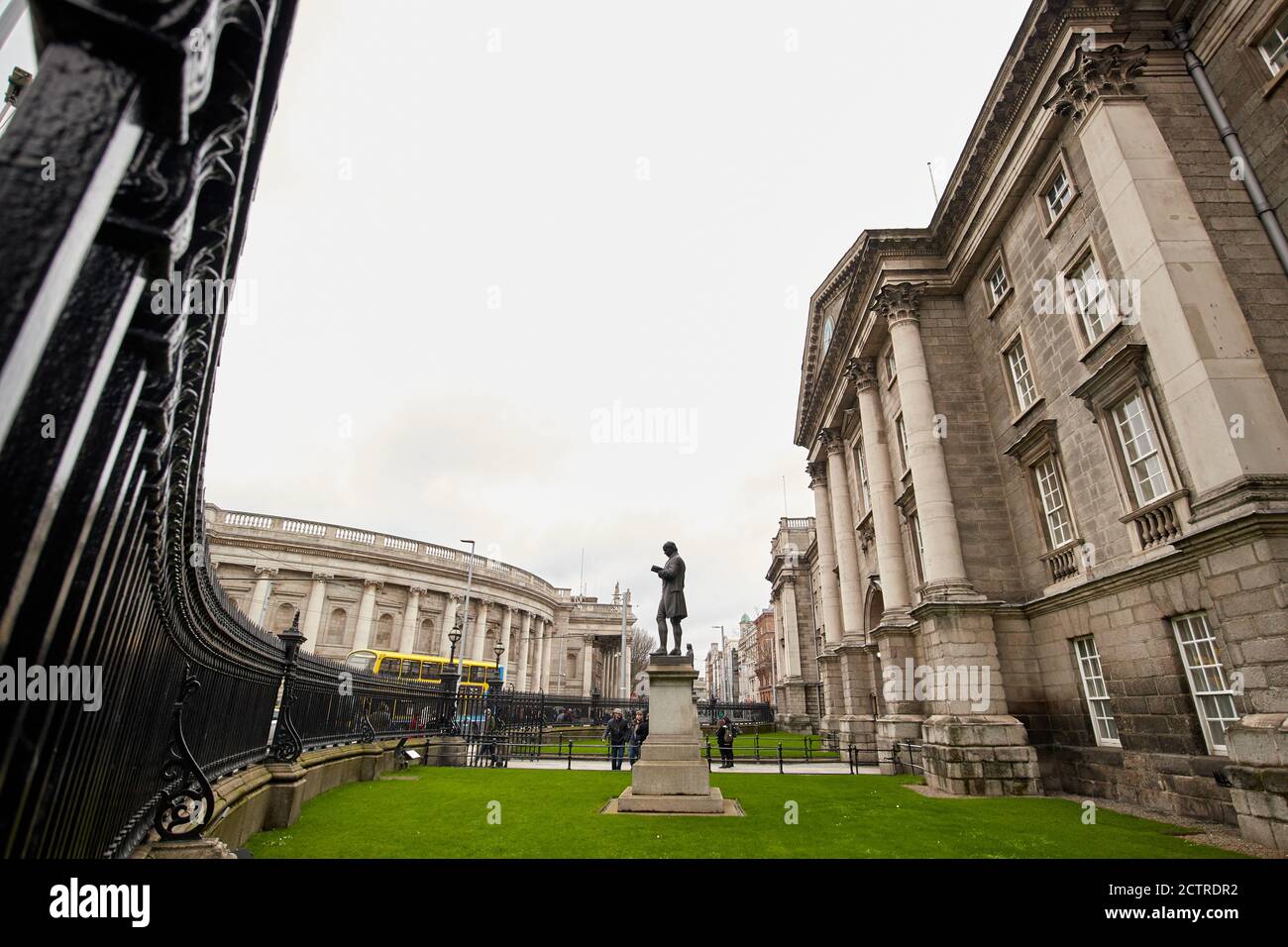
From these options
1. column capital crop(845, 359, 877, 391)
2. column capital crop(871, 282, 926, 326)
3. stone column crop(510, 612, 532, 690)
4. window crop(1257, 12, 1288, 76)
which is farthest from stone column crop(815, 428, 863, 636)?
stone column crop(510, 612, 532, 690)

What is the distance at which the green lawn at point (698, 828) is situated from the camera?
6.97 metres

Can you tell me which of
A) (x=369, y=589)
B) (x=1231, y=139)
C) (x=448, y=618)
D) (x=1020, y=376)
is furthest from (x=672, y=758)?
(x=448, y=618)

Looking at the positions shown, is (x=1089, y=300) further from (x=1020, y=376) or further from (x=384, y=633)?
(x=384, y=633)

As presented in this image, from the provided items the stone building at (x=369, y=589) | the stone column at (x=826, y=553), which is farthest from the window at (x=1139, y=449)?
the stone building at (x=369, y=589)

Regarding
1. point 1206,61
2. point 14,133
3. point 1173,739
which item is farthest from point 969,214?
point 14,133

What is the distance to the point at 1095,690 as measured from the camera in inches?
511

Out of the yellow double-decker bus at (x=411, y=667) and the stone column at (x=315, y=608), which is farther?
the stone column at (x=315, y=608)

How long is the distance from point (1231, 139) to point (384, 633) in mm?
48114

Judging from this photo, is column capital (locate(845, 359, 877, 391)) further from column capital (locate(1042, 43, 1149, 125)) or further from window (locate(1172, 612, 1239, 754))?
window (locate(1172, 612, 1239, 754))

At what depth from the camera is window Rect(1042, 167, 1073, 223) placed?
13.8 metres

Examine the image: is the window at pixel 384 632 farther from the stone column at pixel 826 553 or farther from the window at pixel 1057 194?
the window at pixel 1057 194

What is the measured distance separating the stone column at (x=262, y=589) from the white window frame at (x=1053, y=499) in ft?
140

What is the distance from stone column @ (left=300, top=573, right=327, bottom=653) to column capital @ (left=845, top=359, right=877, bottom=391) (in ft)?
123
